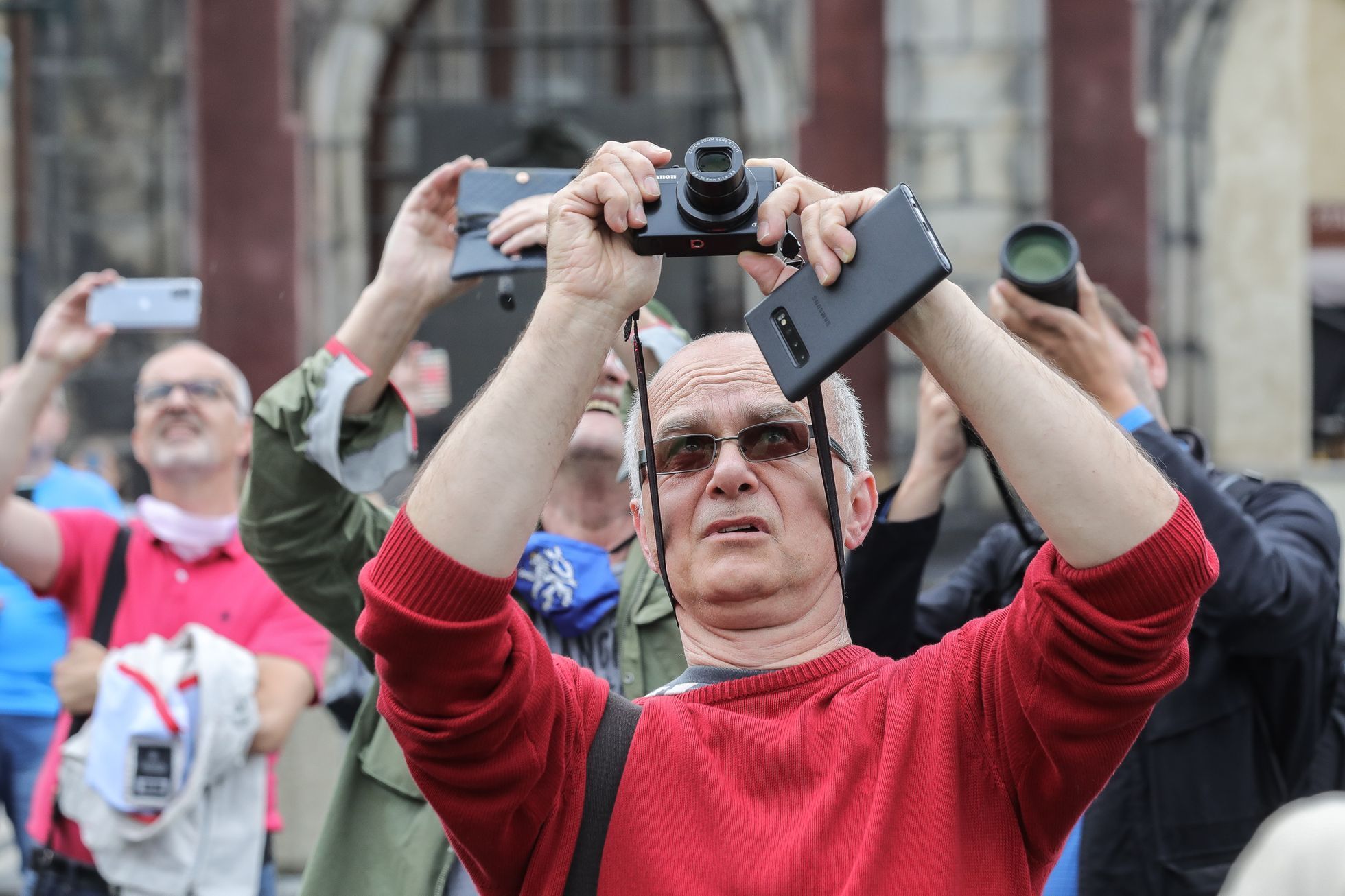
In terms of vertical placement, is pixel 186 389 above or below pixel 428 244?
below

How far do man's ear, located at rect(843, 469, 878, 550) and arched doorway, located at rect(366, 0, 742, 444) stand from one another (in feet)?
21.8

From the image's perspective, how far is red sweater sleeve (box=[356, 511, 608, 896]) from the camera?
166 cm

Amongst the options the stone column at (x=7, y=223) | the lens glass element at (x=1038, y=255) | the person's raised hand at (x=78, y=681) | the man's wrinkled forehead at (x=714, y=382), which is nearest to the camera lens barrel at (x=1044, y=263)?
the lens glass element at (x=1038, y=255)

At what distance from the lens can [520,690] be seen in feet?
5.65

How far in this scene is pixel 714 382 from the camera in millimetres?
2014

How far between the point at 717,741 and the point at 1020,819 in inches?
14.3

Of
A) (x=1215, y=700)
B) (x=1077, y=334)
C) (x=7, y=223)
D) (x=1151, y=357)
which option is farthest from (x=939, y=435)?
(x=7, y=223)

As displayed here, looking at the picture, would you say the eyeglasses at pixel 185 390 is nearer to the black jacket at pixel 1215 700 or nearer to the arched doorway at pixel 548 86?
the black jacket at pixel 1215 700

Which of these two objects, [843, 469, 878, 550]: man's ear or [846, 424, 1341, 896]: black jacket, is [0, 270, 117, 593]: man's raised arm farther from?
[843, 469, 878, 550]: man's ear

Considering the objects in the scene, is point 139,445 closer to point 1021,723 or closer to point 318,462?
point 318,462

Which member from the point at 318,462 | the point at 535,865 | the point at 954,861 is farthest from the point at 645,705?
the point at 318,462

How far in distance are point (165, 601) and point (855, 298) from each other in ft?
8.13

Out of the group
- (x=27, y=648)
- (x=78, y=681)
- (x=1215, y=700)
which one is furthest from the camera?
(x=27, y=648)

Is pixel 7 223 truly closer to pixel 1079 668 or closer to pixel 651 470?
pixel 651 470
